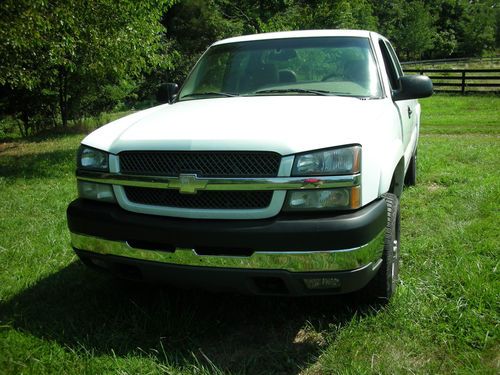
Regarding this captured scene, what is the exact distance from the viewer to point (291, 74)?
3881mm

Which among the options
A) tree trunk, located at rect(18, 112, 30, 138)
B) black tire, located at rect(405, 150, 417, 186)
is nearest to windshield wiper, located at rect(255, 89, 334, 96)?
black tire, located at rect(405, 150, 417, 186)

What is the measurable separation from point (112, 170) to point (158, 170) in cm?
32

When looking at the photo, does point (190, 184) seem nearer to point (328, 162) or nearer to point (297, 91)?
point (328, 162)

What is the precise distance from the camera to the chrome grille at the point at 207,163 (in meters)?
2.55

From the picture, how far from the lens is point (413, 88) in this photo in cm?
371

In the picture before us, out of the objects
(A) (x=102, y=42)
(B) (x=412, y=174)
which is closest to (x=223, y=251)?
(B) (x=412, y=174)

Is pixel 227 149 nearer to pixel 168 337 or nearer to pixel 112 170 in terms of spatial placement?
pixel 112 170

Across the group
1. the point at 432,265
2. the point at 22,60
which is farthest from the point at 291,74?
the point at 22,60

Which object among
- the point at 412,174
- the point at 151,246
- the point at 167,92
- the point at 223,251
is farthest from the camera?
the point at 412,174

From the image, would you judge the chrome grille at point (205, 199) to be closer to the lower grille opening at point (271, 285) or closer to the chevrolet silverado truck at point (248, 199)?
the chevrolet silverado truck at point (248, 199)

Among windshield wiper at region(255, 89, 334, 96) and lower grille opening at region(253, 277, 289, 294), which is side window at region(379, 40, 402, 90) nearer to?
windshield wiper at region(255, 89, 334, 96)

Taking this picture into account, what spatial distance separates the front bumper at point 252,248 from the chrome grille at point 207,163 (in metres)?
0.25

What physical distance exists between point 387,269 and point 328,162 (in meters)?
0.83

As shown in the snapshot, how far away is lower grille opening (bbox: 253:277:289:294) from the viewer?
104 inches
